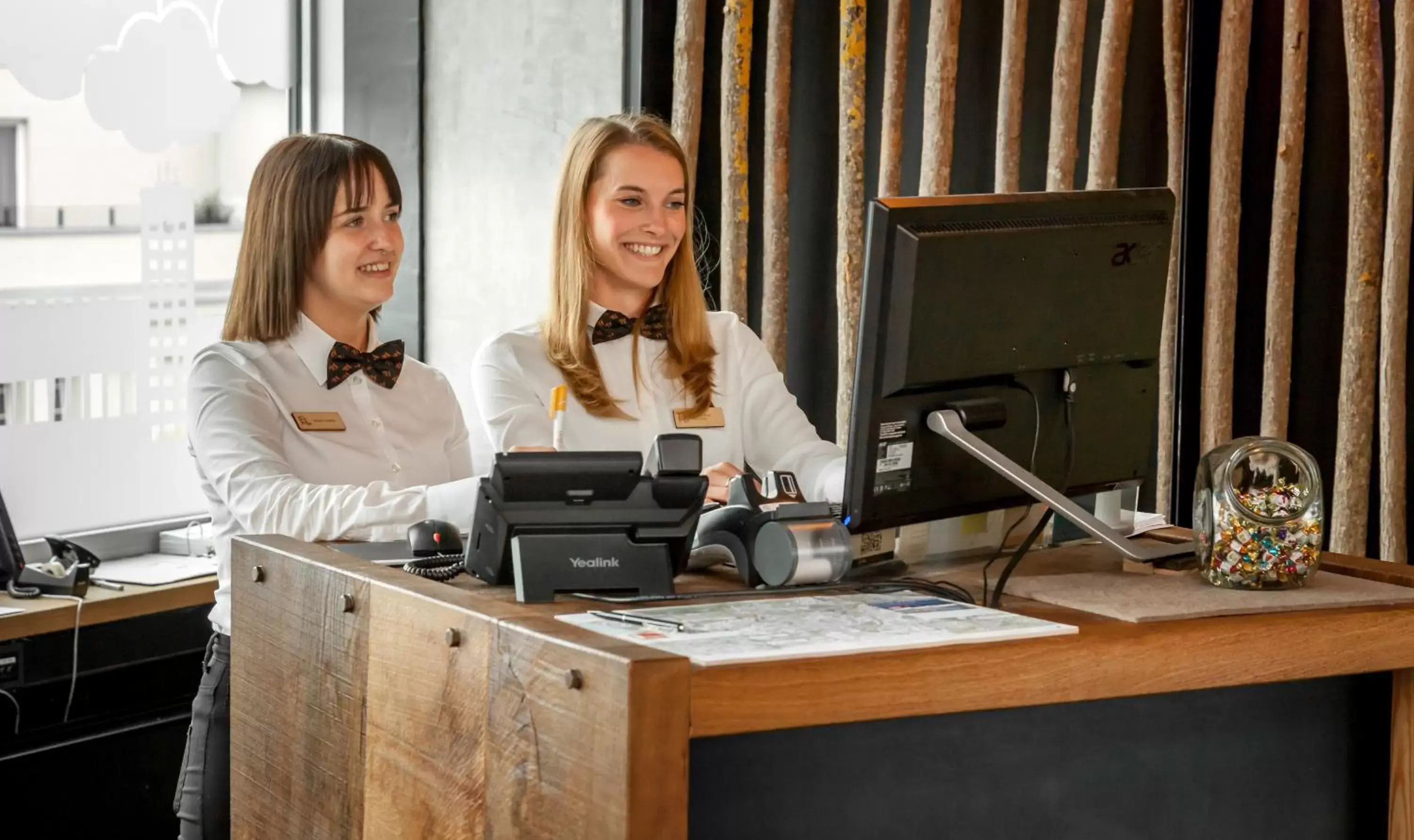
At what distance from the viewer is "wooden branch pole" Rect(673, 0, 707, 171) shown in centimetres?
419

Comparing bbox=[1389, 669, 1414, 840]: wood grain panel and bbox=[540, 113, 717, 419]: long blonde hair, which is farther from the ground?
bbox=[540, 113, 717, 419]: long blonde hair

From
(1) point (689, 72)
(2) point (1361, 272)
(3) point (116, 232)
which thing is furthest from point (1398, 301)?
(3) point (116, 232)

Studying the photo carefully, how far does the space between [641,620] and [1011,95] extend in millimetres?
2581

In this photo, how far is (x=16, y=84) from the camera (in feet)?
12.1

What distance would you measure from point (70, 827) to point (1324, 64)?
3349 millimetres

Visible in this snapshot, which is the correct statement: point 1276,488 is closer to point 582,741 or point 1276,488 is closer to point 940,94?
point 582,741

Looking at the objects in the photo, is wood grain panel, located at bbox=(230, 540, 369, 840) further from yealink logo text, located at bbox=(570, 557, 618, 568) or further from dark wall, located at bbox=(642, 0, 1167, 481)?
dark wall, located at bbox=(642, 0, 1167, 481)

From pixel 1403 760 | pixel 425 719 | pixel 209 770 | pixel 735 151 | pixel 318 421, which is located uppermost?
pixel 735 151

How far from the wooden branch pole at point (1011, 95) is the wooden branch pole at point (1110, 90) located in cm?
20

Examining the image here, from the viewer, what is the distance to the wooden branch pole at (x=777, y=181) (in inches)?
164

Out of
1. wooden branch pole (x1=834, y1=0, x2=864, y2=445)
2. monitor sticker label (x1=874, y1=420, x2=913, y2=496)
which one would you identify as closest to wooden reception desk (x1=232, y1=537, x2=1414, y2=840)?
monitor sticker label (x1=874, y1=420, x2=913, y2=496)

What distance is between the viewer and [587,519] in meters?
1.83

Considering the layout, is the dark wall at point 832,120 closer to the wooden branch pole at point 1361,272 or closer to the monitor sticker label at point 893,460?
the wooden branch pole at point 1361,272

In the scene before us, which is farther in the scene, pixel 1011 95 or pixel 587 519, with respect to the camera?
pixel 1011 95
